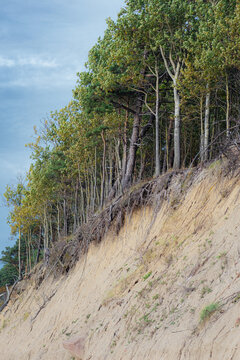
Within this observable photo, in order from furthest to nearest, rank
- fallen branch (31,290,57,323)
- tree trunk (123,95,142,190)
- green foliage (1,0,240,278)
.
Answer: tree trunk (123,95,142,190)
fallen branch (31,290,57,323)
green foliage (1,0,240,278)

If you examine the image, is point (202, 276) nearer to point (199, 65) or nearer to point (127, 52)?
point (199, 65)

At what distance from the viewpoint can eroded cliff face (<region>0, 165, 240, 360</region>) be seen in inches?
414

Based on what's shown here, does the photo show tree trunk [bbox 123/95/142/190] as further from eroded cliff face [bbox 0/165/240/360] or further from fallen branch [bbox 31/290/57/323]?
fallen branch [bbox 31/290/57/323]

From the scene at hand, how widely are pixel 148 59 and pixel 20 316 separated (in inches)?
733

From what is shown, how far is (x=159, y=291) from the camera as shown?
47.5ft

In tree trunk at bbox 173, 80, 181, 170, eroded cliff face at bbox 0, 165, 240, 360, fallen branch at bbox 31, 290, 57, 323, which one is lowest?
fallen branch at bbox 31, 290, 57, 323

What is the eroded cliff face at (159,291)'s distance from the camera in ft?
34.5

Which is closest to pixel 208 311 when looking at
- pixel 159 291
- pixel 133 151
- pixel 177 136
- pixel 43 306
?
pixel 159 291

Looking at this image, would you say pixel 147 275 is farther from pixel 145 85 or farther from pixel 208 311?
pixel 145 85

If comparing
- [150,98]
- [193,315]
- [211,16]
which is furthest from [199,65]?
[193,315]

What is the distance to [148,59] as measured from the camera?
24750mm

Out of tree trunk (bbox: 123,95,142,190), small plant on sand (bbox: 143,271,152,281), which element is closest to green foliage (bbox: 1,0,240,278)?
tree trunk (bbox: 123,95,142,190)

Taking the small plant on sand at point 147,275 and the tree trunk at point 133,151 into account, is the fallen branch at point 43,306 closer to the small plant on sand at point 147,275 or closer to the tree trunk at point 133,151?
the tree trunk at point 133,151

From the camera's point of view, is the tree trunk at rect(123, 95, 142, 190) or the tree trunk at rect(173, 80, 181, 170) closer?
the tree trunk at rect(173, 80, 181, 170)
